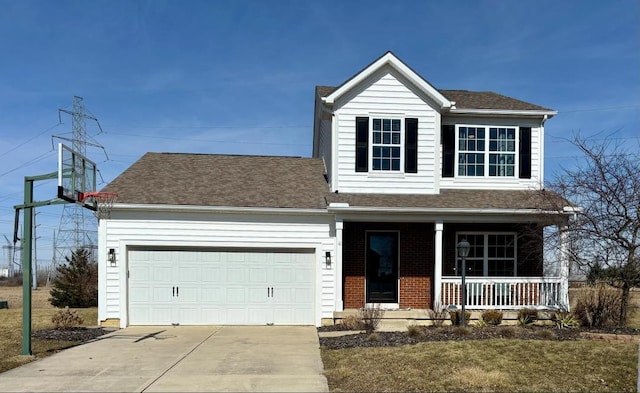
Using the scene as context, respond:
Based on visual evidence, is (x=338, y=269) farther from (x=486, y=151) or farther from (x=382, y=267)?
(x=486, y=151)

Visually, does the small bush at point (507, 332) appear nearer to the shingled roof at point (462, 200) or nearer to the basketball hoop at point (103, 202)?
the shingled roof at point (462, 200)

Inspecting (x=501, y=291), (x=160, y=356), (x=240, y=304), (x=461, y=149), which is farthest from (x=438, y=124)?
(x=160, y=356)

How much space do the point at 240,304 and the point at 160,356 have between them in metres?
4.25

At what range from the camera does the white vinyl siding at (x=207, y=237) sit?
13.5 meters

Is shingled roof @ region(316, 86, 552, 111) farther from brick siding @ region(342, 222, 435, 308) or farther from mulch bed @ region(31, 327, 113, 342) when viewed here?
mulch bed @ region(31, 327, 113, 342)

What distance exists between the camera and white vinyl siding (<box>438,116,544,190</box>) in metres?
15.5

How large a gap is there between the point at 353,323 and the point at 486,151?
6998 millimetres

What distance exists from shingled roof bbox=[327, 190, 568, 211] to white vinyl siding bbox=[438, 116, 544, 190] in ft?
1.22

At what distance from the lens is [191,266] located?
13.9 meters

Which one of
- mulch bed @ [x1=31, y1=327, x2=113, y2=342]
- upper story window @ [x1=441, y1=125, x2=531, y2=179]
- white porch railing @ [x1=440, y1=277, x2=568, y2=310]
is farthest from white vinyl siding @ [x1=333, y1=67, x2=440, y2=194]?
mulch bed @ [x1=31, y1=327, x2=113, y2=342]

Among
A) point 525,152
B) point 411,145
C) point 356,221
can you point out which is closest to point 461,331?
point 356,221

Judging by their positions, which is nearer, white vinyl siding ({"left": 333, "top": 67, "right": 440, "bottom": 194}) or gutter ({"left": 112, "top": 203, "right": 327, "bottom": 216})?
gutter ({"left": 112, "top": 203, "right": 327, "bottom": 216})

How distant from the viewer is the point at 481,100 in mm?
16328

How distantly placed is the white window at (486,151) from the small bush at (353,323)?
5856 mm
